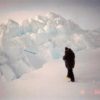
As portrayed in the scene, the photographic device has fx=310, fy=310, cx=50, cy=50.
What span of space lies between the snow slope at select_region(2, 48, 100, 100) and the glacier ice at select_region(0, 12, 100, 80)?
7cm

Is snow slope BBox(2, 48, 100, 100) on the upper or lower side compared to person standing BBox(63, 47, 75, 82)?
lower

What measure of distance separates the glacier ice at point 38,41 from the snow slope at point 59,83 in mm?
67

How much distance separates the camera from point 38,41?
2.92 metres

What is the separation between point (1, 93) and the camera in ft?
A: 9.45

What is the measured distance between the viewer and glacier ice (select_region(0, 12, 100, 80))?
2.88 metres

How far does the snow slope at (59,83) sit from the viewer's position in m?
2.79

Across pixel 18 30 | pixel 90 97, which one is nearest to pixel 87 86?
pixel 90 97

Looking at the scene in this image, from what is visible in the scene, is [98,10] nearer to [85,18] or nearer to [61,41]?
[85,18]

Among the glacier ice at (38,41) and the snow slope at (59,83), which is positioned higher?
the glacier ice at (38,41)

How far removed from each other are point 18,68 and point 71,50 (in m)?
0.52

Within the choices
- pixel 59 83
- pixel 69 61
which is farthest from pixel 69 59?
pixel 59 83

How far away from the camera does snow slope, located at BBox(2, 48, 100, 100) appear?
2.79 meters

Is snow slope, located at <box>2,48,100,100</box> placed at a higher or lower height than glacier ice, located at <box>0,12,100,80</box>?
lower

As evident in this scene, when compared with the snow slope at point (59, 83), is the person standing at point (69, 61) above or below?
above
